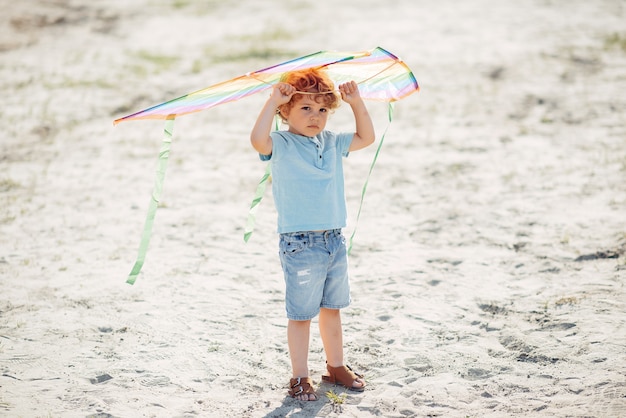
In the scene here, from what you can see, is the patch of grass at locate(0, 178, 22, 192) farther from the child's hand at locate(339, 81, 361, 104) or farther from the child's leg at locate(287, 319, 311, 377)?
the child's hand at locate(339, 81, 361, 104)

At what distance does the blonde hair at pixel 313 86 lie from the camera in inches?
135

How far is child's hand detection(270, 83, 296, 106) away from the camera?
3.35 m

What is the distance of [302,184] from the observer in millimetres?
3463

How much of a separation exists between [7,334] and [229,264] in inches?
62.0

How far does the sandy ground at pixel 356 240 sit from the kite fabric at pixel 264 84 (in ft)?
2.72

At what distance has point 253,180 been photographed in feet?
23.0

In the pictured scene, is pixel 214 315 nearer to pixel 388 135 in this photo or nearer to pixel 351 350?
pixel 351 350

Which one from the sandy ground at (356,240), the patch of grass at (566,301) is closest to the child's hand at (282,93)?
the sandy ground at (356,240)

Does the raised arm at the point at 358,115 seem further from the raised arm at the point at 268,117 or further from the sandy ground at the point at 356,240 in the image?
the sandy ground at the point at 356,240

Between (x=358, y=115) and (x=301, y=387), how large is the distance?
4.28 feet

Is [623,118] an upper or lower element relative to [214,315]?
upper

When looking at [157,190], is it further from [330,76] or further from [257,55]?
[257,55]

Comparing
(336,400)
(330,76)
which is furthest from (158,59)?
(336,400)

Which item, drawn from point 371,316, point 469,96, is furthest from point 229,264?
point 469,96
